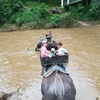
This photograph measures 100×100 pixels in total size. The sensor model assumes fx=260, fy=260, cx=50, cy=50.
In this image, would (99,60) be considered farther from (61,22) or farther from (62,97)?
(61,22)

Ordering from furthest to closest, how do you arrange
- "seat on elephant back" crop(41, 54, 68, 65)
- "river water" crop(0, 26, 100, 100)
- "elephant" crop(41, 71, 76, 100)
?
"river water" crop(0, 26, 100, 100), "seat on elephant back" crop(41, 54, 68, 65), "elephant" crop(41, 71, 76, 100)

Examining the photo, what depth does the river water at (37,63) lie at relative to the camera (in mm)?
9258

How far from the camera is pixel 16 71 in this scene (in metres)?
11.6

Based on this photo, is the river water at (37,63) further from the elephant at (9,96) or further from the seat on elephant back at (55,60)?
the seat on elephant back at (55,60)

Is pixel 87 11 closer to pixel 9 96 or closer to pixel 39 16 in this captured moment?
pixel 39 16

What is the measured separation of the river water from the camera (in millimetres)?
9258

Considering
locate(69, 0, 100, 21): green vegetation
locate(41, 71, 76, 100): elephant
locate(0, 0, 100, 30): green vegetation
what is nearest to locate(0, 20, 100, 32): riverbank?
locate(0, 0, 100, 30): green vegetation

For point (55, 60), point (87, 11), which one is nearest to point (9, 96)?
point (55, 60)

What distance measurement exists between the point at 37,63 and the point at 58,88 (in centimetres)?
652

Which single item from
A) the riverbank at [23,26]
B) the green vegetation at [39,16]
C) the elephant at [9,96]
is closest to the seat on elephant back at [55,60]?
the elephant at [9,96]

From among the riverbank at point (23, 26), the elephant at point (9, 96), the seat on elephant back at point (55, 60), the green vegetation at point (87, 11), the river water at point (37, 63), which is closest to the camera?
the seat on elephant back at point (55, 60)

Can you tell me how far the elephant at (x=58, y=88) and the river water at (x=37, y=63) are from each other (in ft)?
6.00

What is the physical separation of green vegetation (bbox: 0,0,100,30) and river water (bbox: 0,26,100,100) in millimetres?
2583

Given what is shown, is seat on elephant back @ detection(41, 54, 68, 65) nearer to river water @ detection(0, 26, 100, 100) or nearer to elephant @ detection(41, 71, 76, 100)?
elephant @ detection(41, 71, 76, 100)
